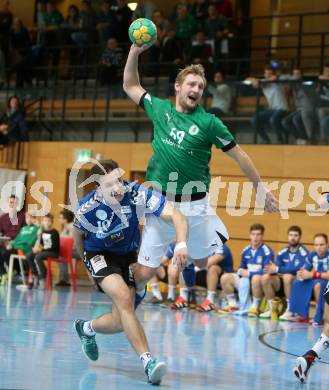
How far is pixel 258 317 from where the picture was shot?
13469 mm

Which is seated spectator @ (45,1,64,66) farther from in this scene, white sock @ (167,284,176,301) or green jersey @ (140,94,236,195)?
green jersey @ (140,94,236,195)

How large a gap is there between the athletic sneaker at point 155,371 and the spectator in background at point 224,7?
1453cm

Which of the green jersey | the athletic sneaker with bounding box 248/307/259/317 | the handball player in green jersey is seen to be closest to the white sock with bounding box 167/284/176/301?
the athletic sneaker with bounding box 248/307/259/317

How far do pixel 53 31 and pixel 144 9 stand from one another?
291 centimetres

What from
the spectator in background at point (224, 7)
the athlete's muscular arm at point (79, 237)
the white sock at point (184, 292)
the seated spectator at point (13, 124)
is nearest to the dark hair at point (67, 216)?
the seated spectator at point (13, 124)

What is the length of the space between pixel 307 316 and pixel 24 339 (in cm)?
571

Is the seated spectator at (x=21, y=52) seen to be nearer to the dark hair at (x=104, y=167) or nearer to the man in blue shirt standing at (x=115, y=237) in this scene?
the man in blue shirt standing at (x=115, y=237)

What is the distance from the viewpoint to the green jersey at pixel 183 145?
280 inches

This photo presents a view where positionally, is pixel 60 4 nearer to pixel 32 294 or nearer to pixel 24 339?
pixel 32 294

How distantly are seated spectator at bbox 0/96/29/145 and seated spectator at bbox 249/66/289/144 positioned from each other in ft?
19.5

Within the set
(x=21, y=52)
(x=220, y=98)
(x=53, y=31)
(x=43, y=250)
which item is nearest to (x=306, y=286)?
(x=220, y=98)

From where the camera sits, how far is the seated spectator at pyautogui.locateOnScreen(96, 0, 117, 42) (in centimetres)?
2042

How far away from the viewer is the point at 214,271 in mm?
14102

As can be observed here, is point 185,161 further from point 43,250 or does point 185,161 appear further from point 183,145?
point 43,250
